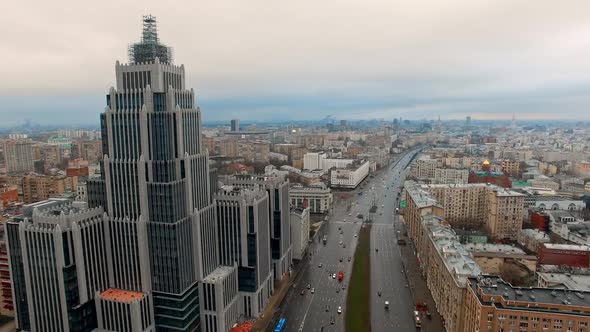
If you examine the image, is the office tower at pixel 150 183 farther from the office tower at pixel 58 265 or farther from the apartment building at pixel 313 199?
the apartment building at pixel 313 199

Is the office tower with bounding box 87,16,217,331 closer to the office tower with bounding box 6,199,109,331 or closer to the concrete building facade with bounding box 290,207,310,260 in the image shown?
the office tower with bounding box 6,199,109,331

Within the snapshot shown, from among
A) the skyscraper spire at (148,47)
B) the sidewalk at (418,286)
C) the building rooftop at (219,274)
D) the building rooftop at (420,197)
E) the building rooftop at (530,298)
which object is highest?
the skyscraper spire at (148,47)

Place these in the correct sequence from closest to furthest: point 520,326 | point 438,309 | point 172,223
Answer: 1. point 520,326
2. point 172,223
3. point 438,309

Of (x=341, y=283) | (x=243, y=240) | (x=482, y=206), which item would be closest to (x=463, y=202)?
(x=482, y=206)

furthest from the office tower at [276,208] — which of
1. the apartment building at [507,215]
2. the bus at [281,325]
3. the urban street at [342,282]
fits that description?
the apartment building at [507,215]

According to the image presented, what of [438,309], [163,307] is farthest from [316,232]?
[163,307]

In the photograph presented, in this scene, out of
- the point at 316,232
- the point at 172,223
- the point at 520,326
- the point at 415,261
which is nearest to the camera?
the point at 520,326

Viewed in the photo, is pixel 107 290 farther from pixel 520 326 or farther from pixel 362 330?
pixel 520 326
